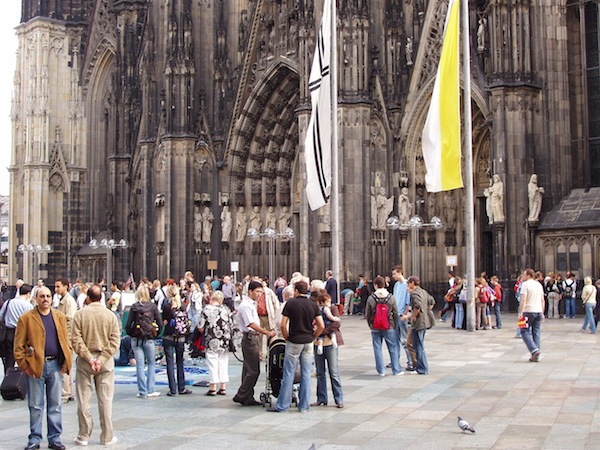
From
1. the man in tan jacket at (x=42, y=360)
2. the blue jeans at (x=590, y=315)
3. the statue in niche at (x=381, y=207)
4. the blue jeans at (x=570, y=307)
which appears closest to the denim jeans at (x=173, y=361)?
the man in tan jacket at (x=42, y=360)

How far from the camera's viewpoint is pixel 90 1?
6072 centimetres

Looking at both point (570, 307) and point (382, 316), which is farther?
point (570, 307)

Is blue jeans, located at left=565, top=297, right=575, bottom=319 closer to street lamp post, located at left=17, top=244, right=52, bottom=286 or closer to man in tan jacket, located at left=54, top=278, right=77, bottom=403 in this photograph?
man in tan jacket, located at left=54, top=278, right=77, bottom=403

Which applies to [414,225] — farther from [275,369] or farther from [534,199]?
[275,369]

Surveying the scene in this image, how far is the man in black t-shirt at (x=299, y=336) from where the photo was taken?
12.3 m

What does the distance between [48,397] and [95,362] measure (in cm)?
64

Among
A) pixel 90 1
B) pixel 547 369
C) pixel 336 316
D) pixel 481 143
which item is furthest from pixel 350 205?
pixel 90 1

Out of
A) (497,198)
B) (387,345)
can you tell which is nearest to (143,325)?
(387,345)

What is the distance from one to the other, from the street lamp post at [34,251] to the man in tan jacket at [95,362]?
46.7 metres

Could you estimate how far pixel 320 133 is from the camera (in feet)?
69.4

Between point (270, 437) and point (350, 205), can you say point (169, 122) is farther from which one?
point (270, 437)

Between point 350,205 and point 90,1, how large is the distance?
32.1m

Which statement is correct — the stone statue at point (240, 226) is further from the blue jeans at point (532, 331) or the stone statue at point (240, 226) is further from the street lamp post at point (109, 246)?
the blue jeans at point (532, 331)

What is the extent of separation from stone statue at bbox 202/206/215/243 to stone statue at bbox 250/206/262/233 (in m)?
2.00
